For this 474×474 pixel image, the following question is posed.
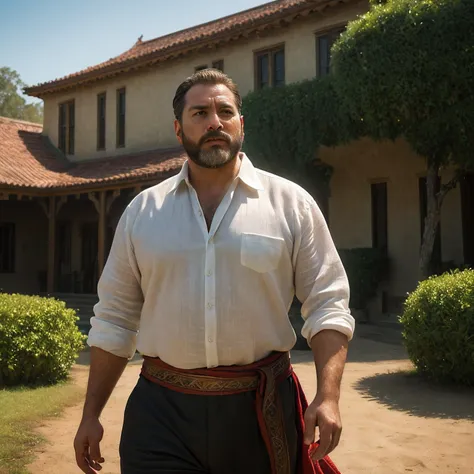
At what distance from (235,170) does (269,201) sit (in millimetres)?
220

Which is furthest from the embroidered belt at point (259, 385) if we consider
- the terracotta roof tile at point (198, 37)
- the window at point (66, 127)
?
the window at point (66, 127)

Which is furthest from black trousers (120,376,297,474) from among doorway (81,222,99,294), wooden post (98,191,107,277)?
doorway (81,222,99,294)

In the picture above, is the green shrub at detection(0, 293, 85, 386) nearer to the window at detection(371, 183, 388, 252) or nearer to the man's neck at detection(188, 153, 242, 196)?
the man's neck at detection(188, 153, 242, 196)

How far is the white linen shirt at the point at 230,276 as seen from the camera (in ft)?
6.96

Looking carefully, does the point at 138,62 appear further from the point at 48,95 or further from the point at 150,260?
the point at 150,260

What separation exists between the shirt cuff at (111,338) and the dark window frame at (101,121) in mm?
18088

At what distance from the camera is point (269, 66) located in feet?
49.8

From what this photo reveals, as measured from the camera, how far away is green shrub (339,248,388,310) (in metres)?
13.2

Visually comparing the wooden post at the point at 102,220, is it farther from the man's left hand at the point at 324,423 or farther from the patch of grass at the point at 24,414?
the man's left hand at the point at 324,423

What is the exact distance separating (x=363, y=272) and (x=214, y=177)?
11182 mm

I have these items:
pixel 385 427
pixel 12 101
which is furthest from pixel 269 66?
pixel 12 101

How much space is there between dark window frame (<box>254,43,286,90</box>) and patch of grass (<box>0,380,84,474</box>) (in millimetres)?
9650

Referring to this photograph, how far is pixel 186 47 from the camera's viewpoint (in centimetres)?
1664

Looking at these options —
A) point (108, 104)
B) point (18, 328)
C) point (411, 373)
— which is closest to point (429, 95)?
point (411, 373)
